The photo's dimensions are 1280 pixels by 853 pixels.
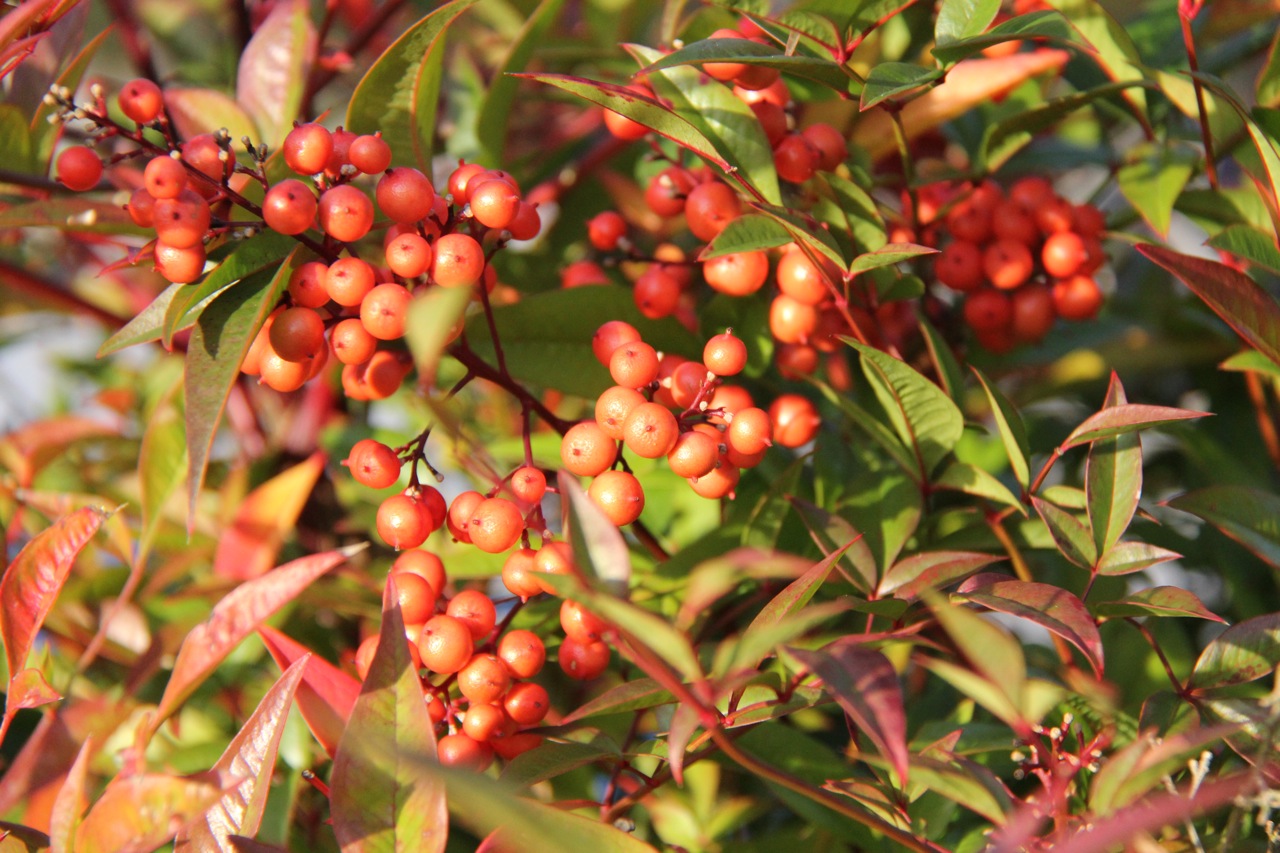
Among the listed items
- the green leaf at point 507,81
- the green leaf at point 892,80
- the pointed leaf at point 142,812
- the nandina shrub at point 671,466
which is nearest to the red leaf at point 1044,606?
the nandina shrub at point 671,466

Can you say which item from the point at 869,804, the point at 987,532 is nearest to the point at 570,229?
the point at 987,532

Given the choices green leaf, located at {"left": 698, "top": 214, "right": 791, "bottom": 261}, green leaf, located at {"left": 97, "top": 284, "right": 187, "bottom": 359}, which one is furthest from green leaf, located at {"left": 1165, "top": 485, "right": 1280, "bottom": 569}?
green leaf, located at {"left": 97, "top": 284, "right": 187, "bottom": 359}

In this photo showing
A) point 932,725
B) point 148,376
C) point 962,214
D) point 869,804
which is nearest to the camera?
point 869,804

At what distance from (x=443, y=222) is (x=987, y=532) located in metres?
0.42

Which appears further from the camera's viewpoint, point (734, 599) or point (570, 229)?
point (570, 229)

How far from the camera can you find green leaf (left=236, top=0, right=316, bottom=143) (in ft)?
2.36

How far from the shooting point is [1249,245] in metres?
0.63

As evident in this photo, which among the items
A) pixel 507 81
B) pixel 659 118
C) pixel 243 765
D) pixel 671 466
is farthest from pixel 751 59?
pixel 243 765

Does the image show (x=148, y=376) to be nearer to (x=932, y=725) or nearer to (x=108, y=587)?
(x=108, y=587)

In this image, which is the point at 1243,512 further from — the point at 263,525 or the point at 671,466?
the point at 263,525

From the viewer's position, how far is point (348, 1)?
1298mm

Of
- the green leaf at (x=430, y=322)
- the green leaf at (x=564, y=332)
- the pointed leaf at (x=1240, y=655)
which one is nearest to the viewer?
the green leaf at (x=430, y=322)

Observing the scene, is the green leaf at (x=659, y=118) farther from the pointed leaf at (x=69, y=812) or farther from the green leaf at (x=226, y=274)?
the pointed leaf at (x=69, y=812)

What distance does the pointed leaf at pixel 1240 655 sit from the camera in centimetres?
53
